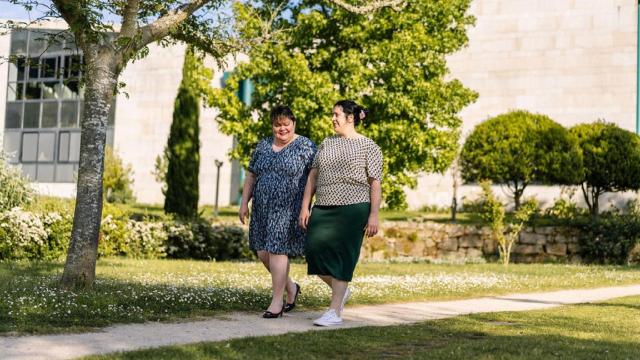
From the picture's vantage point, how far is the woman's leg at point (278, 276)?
26.2 ft

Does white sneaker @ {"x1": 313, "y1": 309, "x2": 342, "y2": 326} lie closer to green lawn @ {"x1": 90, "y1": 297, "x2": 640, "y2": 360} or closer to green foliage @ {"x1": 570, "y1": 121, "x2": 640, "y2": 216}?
green lawn @ {"x1": 90, "y1": 297, "x2": 640, "y2": 360}

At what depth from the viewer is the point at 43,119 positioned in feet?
144

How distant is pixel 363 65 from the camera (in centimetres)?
2120

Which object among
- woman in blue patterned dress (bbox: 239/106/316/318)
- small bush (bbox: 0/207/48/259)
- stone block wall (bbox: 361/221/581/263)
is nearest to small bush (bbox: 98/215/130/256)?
small bush (bbox: 0/207/48/259)

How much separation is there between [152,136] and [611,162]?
23283 millimetres

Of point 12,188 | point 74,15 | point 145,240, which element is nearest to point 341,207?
point 74,15

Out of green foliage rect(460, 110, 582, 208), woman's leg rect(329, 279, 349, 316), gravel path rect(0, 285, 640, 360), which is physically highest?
green foliage rect(460, 110, 582, 208)

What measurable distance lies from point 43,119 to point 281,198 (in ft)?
127

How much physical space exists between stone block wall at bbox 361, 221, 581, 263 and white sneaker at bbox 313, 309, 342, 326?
671 inches

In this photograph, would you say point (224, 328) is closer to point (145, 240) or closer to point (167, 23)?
point (167, 23)

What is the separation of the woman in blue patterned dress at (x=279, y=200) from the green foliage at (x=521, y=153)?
16591 millimetres

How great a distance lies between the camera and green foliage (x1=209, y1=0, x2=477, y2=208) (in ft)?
67.8

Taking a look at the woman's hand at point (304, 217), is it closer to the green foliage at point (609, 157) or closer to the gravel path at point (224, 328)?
the gravel path at point (224, 328)

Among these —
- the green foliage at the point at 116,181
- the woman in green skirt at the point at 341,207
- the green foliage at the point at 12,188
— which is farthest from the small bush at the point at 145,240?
the green foliage at the point at 116,181
